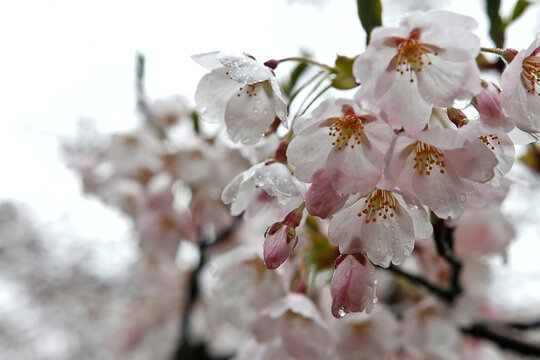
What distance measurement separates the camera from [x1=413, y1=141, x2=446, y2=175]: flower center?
2.91 feet

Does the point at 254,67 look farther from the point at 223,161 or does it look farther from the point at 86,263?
the point at 86,263

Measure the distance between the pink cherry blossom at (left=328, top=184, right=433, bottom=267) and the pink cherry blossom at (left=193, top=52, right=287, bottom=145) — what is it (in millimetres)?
212

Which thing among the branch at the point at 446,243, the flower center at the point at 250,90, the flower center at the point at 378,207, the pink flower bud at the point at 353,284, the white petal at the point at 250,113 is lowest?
the branch at the point at 446,243

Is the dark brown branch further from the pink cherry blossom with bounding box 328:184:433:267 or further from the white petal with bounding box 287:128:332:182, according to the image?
the white petal with bounding box 287:128:332:182

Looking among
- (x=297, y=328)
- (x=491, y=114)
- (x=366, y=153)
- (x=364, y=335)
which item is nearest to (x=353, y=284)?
(x=366, y=153)

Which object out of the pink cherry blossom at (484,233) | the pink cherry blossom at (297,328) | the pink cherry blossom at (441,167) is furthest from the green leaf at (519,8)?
the pink cherry blossom at (297,328)

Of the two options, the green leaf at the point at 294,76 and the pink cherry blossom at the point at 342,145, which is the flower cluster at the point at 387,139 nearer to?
the pink cherry blossom at the point at 342,145

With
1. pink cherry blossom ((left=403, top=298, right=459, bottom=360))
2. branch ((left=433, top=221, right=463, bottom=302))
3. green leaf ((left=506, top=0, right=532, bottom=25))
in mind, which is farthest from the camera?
pink cherry blossom ((left=403, top=298, right=459, bottom=360))

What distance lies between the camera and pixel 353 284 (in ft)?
2.88

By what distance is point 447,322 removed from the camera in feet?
5.92

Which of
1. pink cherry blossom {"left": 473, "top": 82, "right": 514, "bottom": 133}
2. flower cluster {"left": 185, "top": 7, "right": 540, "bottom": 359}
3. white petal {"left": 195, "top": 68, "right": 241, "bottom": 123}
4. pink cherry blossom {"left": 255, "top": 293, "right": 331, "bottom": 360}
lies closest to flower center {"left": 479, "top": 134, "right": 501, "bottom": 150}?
flower cluster {"left": 185, "top": 7, "right": 540, "bottom": 359}

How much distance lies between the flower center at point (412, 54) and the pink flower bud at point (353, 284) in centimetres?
33

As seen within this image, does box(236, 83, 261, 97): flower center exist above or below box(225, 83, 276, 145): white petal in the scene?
above

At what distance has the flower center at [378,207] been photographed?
95 cm
